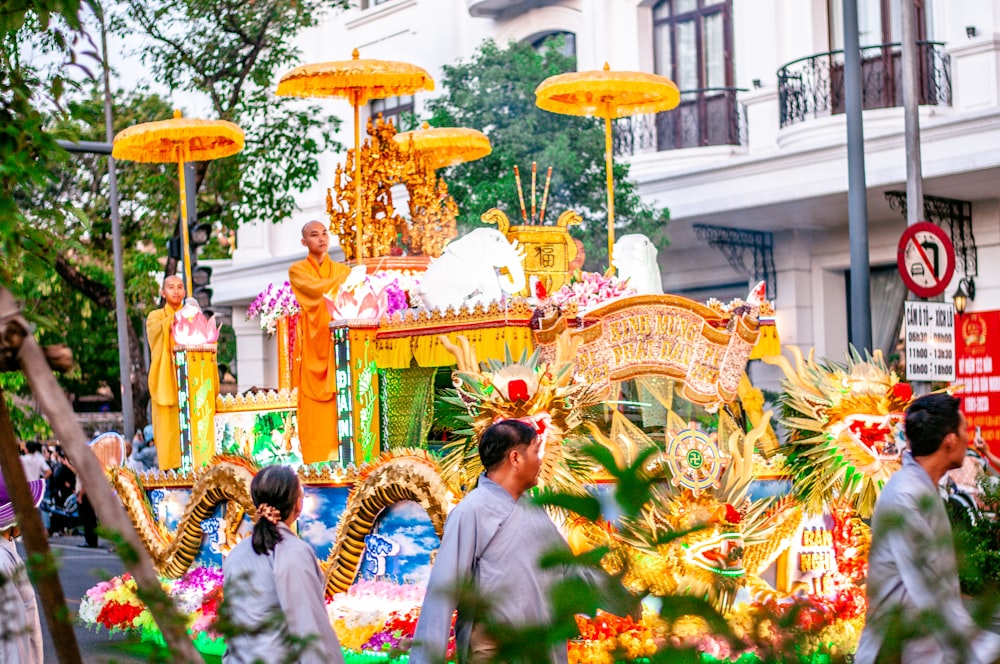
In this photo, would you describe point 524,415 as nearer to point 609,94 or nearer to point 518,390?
point 518,390

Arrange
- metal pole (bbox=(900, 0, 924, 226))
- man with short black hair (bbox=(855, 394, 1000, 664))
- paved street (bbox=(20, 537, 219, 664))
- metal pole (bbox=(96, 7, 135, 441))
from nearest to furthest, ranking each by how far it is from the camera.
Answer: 1. man with short black hair (bbox=(855, 394, 1000, 664))
2. paved street (bbox=(20, 537, 219, 664))
3. metal pole (bbox=(900, 0, 924, 226))
4. metal pole (bbox=(96, 7, 135, 441))

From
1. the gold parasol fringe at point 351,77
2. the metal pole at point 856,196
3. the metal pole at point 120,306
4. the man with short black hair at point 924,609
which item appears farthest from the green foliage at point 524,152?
the man with short black hair at point 924,609

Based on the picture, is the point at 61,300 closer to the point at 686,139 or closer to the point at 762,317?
the point at 686,139

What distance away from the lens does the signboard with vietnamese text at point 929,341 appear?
10484 mm

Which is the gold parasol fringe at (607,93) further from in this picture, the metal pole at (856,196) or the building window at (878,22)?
the building window at (878,22)

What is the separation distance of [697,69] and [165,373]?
467 inches

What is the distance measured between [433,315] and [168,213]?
13248mm

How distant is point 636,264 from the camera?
35.4ft

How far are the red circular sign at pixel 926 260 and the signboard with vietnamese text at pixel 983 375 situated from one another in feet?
4.48

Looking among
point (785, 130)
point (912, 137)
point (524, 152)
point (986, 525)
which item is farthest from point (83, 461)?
point (785, 130)

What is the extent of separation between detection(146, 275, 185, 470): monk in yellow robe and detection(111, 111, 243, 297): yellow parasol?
79 cm

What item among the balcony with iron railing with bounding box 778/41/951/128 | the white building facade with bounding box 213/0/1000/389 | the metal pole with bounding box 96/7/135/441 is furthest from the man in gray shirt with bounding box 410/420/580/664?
the metal pole with bounding box 96/7/135/441

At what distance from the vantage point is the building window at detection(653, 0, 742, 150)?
68.8 feet

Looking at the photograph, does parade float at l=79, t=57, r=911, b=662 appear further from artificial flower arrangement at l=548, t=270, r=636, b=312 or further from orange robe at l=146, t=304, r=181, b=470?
orange robe at l=146, t=304, r=181, b=470
